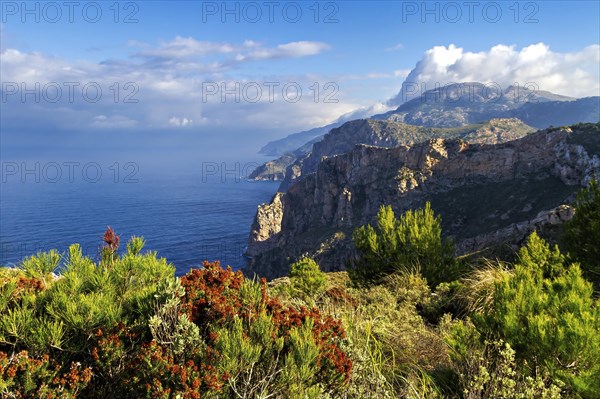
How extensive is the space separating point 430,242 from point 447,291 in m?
2.94

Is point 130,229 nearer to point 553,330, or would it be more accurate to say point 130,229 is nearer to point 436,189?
point 436,189

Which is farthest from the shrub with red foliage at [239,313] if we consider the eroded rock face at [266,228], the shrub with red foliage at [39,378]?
the eroded rock face at [266,228]

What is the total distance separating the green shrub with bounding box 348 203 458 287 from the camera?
49.4ft

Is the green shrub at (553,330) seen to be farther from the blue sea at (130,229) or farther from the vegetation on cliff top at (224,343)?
the blue sea at (130,229)

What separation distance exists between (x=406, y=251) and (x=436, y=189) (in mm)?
109787

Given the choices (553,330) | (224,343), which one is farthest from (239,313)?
(553,330)

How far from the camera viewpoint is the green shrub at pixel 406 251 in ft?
49.4

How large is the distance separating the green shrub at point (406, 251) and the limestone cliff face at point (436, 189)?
50625mm

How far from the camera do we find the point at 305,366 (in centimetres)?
422

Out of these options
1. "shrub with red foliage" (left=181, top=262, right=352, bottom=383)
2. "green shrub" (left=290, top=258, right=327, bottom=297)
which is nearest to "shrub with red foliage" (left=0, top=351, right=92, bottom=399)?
"shrub with red foliage" (left=181, top=262, right=352, bottom=383)

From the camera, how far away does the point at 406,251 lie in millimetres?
15328

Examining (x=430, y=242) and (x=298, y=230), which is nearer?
(x=430, y=242)

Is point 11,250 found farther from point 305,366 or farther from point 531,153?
point 531,153

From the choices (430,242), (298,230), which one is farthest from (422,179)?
(430,242)
